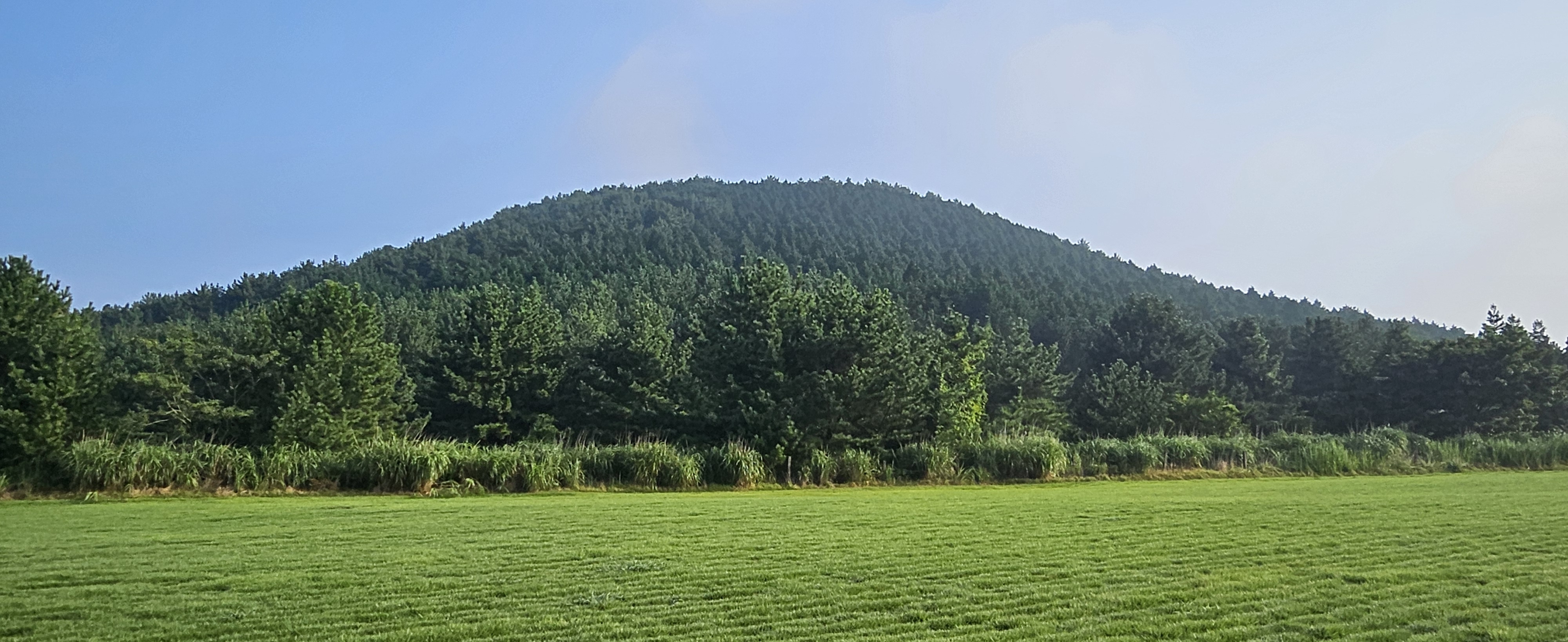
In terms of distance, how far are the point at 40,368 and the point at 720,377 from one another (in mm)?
25148

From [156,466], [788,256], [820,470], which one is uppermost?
[788,256]

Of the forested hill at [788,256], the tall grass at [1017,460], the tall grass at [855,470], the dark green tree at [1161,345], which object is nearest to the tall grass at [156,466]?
the tall grass at [855,470]

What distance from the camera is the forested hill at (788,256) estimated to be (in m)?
101

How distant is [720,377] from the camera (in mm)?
41562

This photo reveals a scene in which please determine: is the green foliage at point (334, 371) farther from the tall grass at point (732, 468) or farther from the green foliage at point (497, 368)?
the tall grass at point (732, 468)

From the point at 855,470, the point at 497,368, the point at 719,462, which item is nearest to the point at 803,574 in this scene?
the point at 719,462

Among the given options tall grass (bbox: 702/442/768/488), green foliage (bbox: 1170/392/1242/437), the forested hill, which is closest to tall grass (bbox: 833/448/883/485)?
tall grass (bbox: 702/442/768/488)

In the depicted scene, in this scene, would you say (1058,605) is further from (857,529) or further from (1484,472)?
(1484,472)

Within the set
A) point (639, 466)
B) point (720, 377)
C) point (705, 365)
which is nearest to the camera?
point (639, 466)

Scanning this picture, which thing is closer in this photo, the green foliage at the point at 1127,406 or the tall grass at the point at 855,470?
the tall grass at the point at 855,470

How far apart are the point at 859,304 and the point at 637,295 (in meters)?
Answer: 56.4

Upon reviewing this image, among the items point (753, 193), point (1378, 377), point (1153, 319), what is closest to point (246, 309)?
point (1153, 319)

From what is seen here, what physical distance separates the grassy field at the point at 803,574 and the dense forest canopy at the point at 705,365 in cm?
1774

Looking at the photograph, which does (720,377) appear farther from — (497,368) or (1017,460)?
(497,368)
